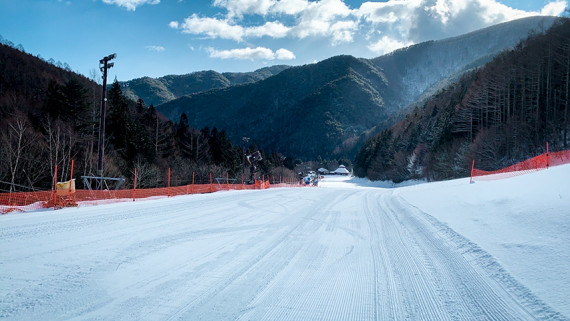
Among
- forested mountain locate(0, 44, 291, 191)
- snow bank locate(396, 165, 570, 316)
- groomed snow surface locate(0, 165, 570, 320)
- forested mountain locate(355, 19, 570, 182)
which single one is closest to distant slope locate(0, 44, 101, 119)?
forested mountain locate(0, 44, 291, 191)

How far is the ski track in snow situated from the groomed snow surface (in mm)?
18

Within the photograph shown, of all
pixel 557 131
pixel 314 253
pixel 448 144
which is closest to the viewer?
pixel 314 253

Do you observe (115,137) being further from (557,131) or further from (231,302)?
(557,131)

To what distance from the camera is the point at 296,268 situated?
4.16m

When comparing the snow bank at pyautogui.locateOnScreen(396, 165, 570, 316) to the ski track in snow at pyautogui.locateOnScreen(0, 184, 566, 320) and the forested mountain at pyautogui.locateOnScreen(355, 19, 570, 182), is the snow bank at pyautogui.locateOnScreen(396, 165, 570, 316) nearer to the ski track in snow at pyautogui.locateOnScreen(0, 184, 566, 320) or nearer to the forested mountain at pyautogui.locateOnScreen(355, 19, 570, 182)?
the ski track in snow at pyautogui.locateOnScreen(0, 184, 566, 320)

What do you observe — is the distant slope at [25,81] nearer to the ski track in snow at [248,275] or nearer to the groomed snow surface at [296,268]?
the ski track in snow at [248,275]

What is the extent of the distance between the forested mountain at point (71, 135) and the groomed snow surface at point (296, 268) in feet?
70.5

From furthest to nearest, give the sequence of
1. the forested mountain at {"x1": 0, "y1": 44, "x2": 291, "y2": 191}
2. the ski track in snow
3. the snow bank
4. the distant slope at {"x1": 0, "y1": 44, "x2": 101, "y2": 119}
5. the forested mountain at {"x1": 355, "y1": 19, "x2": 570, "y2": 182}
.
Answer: the forested mountain at {"x1": 355, "y1": 19, "x2": 570, "y2": 182} < the distant slope at {"x1": 0, "y1": 44, "x2": 101, "y2": 119} < the forested mountain at {"x1": 0, "y1": 44, "x2": 291, "y2": 191} < the snow bank < the ski track in snow

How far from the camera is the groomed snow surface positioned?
2914 millimetres

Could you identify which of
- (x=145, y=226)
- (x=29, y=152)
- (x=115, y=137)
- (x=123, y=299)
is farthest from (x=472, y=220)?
(x=115, y=137)

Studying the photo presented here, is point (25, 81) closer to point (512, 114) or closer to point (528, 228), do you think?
point (528, 228)

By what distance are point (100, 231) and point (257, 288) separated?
4314 millimetres

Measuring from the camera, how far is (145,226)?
6730 mm

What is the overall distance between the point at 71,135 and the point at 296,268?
35.5 m
